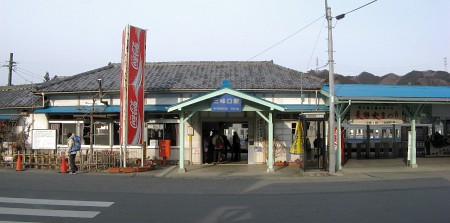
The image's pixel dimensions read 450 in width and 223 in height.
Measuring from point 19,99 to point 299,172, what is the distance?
15394 millimetres

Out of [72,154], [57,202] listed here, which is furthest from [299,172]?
[57,202]

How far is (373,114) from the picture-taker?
18297 millimetres

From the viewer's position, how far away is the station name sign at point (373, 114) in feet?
59.6

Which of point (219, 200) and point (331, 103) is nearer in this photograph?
point (219, 200)

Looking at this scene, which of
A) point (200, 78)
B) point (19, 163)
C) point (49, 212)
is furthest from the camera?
point (200, 78)

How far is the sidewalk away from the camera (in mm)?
15891

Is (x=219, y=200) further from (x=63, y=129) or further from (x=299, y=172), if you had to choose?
(x=63, y=129)

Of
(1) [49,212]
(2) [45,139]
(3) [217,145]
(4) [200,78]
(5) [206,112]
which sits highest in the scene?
(4) [200,78]

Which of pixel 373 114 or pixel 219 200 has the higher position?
pixel 373 114

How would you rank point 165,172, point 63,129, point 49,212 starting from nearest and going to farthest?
point 49,212 → point 165,172 → point 63,129

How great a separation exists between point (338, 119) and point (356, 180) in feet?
11.7

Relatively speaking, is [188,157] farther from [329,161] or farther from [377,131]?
[377,131]

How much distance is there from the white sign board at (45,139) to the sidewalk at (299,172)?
214 inches

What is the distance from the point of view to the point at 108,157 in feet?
58.1
